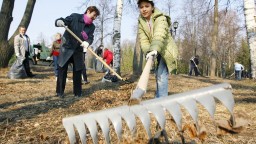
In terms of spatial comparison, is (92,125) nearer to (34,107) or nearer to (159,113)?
(159,113)

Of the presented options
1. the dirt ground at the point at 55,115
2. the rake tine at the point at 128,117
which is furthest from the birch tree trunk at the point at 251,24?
the rake tine at the point at 128,117

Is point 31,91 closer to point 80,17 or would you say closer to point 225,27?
point 80,17

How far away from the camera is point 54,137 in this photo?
365 cm

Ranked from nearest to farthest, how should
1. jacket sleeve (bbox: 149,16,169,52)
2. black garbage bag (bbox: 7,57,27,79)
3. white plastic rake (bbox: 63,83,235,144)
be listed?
white plastic rake (bbox: 63,83,235,144)
jacket sleeve (bbox: 149,16,169,52)
black garbage bag (bbox: 7,57,27,79)

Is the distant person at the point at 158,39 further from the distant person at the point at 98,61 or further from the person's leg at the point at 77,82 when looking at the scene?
the distant person at the point at 98,61

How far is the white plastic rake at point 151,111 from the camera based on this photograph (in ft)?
5.66


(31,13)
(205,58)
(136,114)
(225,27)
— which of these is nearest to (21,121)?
(136,114)

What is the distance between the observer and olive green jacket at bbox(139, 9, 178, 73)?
3.20m

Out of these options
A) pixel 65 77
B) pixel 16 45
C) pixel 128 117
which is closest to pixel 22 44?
pixel 16 45

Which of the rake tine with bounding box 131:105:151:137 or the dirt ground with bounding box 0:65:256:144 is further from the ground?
the rake tine with bounding box 131:105:151:137

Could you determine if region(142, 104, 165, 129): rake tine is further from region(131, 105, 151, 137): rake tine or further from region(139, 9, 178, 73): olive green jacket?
region(139, 9, 178, 73): olive green jacket

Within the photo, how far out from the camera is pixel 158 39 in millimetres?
3227

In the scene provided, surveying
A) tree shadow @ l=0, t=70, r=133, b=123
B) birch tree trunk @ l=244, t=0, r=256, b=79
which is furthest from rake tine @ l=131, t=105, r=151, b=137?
birch tree trunk @ l=244, t=0, r=256, b=79

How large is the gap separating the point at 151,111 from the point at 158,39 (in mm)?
1540
